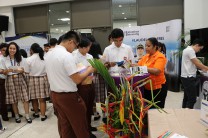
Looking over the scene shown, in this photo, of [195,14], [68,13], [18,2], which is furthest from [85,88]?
[18,2]

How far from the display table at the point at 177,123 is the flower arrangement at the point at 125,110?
86mm

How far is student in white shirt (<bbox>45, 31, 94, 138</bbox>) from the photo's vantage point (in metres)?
1.79

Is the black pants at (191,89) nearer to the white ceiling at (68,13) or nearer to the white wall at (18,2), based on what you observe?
the white ceiling at (68,13)

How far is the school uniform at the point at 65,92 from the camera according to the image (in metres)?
1.79

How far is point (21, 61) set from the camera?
352 centimetres

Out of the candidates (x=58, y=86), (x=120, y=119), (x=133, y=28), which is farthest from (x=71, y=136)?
(x=133, y=28)

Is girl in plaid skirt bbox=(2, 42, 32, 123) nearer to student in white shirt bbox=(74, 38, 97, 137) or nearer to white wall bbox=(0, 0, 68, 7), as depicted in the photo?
student in white shirt bbox=(74, 38, 97, 137)

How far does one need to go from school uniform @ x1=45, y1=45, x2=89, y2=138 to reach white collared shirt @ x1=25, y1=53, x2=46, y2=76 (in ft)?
5.58

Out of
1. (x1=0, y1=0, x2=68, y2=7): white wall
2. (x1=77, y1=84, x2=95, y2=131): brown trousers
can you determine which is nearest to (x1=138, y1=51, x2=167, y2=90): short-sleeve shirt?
(x1=77, y1=84, x2=95, y2=131): brown trousers

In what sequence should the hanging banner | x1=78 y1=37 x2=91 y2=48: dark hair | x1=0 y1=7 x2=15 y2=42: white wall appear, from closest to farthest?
x1=78 y1=37 x2=91 y2=48: dark hair, the hanging banner, x1=0 y1=7 x2=15 y2=42: white wall

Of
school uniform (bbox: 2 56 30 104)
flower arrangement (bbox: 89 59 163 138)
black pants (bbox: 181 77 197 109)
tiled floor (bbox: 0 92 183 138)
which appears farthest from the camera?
school uniform (bbox: 2 56 30 104)

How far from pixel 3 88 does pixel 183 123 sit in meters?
3.24

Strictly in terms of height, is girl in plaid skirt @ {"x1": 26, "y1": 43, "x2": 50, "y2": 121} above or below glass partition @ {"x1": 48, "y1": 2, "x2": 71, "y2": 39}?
below

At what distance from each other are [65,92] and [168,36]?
397cm
